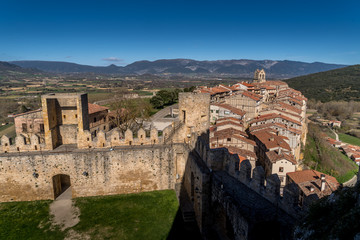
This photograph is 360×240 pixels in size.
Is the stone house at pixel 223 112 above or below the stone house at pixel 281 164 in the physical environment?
above

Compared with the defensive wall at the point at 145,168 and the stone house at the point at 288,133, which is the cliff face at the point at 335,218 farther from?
the stone house at the point at 288,133

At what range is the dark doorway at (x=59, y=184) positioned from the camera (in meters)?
14.1

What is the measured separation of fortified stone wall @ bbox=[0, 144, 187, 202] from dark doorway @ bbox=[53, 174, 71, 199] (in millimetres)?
311

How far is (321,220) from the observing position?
4.34 m

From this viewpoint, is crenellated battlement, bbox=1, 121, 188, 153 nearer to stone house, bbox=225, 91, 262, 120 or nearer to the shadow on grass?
the shadow on grass

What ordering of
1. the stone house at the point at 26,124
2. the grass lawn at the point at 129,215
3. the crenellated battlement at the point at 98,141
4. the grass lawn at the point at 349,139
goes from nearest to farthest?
the grass lawn at the point at 129,215
the crenellated battlement at the point at 98,141
the stone house at the point at 26,124
the grass lawn at the point at 349,139

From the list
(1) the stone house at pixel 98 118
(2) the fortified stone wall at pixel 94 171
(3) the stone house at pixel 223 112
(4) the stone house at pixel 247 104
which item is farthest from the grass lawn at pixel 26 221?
(4) the stone house at pixel 247 104

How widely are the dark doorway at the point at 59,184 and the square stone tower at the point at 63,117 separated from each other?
201 centimetres

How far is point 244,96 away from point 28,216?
39.1 m

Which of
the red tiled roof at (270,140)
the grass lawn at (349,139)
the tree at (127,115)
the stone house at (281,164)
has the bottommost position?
the grass lawn at (349,139)

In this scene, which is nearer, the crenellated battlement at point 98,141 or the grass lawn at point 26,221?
the grass lawn at point 26,221

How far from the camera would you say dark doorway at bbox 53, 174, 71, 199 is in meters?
14.1

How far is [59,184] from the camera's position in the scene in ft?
48.6

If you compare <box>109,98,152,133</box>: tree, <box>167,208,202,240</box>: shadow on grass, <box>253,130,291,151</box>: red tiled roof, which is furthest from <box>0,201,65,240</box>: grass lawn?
<box>253,130,291,151</box>: red tiled roof
